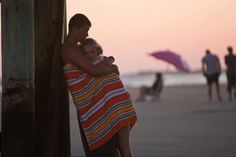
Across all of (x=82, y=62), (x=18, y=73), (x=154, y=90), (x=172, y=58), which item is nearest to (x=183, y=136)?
(x=82, y=62)

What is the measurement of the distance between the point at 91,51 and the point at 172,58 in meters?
18.4

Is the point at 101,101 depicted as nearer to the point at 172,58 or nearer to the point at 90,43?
the point at 90,43

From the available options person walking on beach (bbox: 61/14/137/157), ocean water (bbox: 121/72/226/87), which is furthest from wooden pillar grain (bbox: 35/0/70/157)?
ocean water (bbox: 121/72/226/87)

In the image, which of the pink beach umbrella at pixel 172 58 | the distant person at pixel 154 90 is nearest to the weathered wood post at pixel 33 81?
the pink beach umbrella at pixel 172 58

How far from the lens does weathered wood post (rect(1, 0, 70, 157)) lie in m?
6.34

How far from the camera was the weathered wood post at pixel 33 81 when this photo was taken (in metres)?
6.34

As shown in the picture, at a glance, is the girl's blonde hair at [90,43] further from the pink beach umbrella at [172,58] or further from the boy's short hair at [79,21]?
the pink beach umbrella at [172,58]

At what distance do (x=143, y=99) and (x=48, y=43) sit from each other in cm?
2046

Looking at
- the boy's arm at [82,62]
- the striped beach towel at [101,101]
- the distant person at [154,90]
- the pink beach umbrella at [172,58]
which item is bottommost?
the distant person at [154,90]

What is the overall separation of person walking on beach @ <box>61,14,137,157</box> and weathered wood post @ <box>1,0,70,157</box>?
0.13m

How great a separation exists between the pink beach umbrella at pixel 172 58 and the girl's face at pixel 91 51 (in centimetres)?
1791

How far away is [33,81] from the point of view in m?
6.41

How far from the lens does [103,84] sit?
21.9 ft

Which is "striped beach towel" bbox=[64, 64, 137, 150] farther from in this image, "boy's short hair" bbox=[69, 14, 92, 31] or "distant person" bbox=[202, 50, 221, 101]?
"distant person" bbox=[202, 50, 221, 101]
